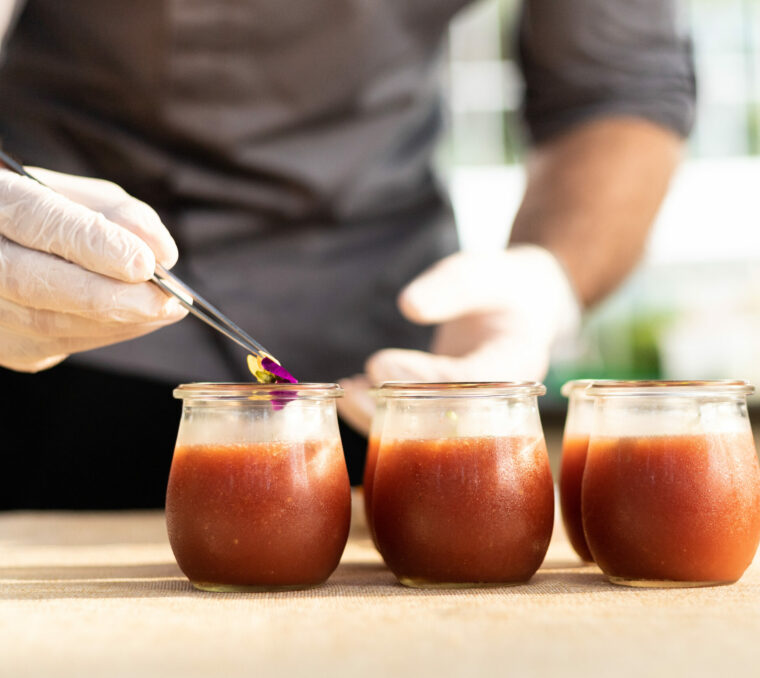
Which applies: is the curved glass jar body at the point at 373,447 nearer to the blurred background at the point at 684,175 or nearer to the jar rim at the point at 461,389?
the jar rim at the point at 461,389

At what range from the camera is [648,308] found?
519 centimetres

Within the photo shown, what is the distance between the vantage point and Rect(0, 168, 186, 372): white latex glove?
1027 mm

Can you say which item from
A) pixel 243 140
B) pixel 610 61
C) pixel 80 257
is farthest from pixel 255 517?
pixel 610 61

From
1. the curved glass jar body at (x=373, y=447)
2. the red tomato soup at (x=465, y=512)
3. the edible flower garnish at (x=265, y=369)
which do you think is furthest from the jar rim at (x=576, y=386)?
the edible flower garnish at (x=265, y=369)

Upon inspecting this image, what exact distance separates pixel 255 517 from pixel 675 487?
16.2 inches

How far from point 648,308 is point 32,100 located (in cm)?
410

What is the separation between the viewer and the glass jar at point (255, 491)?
94 cm

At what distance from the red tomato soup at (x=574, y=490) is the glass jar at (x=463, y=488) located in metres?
0.10

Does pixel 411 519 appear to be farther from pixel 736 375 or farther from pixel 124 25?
pixel 736 375

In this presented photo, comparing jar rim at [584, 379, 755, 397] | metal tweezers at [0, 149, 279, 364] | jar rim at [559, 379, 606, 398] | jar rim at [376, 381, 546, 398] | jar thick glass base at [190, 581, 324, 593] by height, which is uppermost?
metal tweezers at [0, 149, 279, 364]

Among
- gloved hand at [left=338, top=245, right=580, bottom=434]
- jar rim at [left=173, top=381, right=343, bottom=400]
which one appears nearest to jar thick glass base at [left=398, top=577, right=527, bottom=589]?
jar rim at [left=173, top=381, right=343, bottom=400]

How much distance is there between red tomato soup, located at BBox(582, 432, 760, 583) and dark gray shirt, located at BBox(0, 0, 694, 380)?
0.85 m

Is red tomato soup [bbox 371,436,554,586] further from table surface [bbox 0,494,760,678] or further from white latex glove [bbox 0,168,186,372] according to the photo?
white latex glove [bbox 0,168,186,372]

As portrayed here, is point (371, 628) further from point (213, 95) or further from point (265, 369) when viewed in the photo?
point (213, 95)
